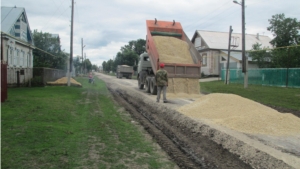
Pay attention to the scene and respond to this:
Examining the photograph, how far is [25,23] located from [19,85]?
42.0 ft

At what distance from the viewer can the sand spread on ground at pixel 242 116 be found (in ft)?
21.7

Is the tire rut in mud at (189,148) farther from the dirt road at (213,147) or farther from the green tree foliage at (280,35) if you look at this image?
the green tree foliage at (280,35)

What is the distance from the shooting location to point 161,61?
13.6 meters

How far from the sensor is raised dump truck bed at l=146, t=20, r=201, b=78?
13.2 m

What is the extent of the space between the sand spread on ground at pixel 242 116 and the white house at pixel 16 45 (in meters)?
13.8

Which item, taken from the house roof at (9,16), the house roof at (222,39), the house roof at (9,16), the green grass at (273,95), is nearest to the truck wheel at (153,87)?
the green grass at (273,95)

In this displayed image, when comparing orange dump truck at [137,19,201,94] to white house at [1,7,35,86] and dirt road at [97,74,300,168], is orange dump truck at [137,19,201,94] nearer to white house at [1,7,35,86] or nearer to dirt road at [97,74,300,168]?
dirt road at [97,74,300,168]

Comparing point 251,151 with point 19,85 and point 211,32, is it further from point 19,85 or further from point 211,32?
point 211,32

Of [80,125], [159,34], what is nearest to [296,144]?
[80,125]

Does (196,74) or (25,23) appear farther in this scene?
(25,23)

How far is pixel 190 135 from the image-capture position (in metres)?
6.81

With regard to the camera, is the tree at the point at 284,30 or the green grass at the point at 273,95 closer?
the green grass at the point at 273,95

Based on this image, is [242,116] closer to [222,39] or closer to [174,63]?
[174,63]

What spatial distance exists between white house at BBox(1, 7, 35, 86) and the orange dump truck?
8499mm
